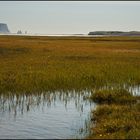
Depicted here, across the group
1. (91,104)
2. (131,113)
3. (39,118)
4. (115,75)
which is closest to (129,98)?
(91,104)

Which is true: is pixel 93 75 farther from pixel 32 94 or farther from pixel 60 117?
pixel 60 117

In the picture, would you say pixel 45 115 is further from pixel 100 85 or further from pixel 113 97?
pixel 100 85

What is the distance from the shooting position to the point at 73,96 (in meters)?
23.5

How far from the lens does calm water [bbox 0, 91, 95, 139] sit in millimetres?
15758

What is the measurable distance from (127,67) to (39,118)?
18110 mm

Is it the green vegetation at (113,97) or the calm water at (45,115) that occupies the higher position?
the green vegetation at (113,97)

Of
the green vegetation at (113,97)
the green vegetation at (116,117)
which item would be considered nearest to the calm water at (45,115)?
the green vegetation at (116,117)

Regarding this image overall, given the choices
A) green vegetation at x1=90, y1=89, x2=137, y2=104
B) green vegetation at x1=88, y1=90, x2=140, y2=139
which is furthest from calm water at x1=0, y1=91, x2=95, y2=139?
green vegetation at x1=90, y1=89, x2=137, y2=104

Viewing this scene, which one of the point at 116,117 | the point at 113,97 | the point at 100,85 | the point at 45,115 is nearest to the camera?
the point at 116,117

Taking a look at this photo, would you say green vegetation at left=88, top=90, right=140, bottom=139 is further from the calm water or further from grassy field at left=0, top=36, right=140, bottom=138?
the calm water

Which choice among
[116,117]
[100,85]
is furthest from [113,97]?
[116,117]

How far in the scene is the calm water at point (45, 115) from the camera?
51.7 ft

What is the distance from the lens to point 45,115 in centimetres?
1898

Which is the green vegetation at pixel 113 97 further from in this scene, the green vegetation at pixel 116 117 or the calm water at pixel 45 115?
the calm water at pixel 45 115
